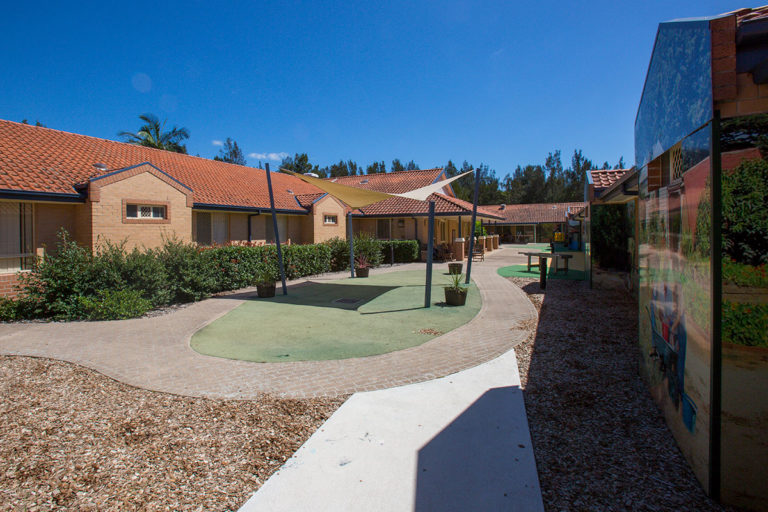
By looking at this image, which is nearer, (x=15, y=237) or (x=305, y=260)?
(x=15, y=237)

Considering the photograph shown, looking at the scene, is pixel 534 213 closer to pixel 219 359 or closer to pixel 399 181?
pixel 399 181

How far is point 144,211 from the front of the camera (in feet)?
38.9

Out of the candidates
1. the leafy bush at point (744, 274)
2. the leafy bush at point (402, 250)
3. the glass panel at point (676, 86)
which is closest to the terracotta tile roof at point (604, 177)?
the glass panel at point (676, 86)

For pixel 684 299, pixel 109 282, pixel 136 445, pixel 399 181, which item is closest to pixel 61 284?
pixel 109 282

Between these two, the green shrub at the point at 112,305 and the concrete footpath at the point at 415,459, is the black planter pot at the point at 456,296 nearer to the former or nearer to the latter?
the concrete footpath at the point at 415,459

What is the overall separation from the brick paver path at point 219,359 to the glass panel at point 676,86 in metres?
3.25

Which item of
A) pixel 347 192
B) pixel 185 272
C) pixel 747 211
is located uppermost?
pixel 347 192

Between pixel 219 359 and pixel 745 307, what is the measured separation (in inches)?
216

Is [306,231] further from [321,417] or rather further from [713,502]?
[713,502]

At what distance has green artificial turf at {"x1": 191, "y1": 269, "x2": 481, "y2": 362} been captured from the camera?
587 cm

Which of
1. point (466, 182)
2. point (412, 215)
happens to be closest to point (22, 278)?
point (412, 215)

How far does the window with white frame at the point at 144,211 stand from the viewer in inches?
452

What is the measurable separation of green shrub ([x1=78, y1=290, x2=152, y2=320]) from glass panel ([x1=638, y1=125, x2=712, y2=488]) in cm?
911

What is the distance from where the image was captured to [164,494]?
263 centimetres
